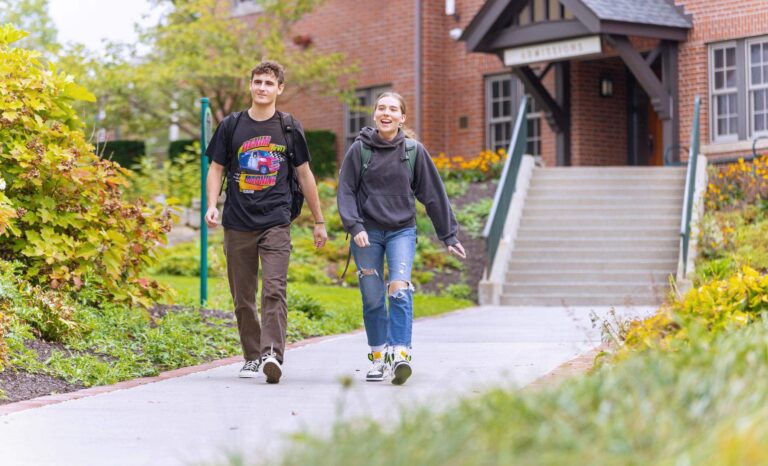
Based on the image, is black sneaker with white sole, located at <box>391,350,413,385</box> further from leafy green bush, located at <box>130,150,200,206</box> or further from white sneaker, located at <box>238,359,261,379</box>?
leafy green bush, located at <box>130,150,200,206</box>

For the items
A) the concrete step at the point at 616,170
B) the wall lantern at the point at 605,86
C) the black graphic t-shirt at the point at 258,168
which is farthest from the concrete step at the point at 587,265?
the black graphic t-shirt at the point at 258,168

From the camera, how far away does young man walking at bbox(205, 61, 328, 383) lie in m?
7.87

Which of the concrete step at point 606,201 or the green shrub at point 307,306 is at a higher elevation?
the concrete step at point 606,201

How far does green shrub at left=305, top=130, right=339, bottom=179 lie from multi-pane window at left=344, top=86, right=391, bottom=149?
47cm

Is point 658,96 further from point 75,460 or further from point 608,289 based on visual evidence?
point 75,460

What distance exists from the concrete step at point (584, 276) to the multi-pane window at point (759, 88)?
4.77 m

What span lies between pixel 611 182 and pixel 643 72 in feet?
5.54

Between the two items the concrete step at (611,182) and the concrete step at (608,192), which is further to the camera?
the concrete step at (611,182)

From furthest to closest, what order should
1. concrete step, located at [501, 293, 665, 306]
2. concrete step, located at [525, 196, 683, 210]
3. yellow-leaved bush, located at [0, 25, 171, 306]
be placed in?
concrete step, located at [525, 196, 683, 210], concrete step, located at [501, 293, 665, 306], yellow-leaved bush, located at [0, 25, 171, 306]

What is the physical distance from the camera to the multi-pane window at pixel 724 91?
19.8 meters

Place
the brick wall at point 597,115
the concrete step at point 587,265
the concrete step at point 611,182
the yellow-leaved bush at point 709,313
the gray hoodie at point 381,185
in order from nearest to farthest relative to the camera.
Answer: the yellow-leaved bush at point 709,313, the gray hoodie at point 381,185, the concrete step at point 587,265, the concrete step at point 611,182, the brick wall at point 597,115

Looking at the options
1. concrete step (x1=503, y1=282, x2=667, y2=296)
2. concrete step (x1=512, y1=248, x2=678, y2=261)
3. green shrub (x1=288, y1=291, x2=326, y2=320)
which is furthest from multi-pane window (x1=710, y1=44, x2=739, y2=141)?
green shrub (x1=288, y1=291, x2=326, y2=320)

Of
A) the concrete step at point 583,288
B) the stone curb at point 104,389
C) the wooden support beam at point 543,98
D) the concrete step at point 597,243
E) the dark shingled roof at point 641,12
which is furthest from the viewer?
the wooden support beam at point 543,98

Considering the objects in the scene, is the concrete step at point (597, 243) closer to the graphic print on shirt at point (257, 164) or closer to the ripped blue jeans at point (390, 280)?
the ripped blue jeans at point (390, 280)
